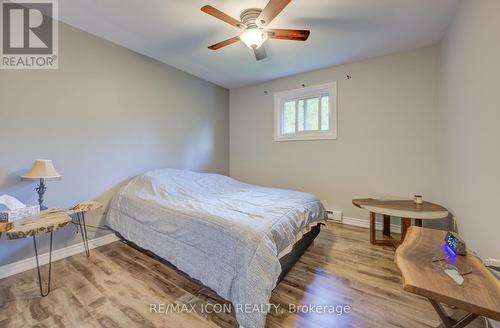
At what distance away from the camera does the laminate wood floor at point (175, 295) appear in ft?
4.79

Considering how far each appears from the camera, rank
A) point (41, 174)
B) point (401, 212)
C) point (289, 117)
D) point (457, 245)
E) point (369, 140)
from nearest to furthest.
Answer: point (457, 245), point (41, 174), point (401, 212), point (369, 140), point (289, 117)

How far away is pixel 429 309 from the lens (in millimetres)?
1550

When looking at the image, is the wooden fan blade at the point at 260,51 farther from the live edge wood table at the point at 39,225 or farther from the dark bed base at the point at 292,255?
the live edge wood table at the point at 39,225

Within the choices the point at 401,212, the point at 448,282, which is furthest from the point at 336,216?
the point at 448,282

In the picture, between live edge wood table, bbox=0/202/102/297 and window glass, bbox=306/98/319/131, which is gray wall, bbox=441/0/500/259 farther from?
live edge wood table, bbox=0/202/102/297

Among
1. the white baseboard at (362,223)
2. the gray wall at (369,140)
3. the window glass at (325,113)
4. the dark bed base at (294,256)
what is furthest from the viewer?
the window glass at (325,113)

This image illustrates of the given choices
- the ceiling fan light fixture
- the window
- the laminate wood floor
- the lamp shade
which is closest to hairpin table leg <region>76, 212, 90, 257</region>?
the laminate wood floor

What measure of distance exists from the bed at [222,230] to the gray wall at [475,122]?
1.28 metres

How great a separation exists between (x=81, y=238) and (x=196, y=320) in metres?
1.95

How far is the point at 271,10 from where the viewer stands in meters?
1.69

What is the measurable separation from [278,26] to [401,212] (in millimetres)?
2521

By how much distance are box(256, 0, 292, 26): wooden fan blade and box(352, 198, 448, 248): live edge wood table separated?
2.29 metres

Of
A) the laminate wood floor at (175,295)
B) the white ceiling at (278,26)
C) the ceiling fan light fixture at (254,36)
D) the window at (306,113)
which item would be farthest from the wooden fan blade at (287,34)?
the laminate wood floor at (175,295)

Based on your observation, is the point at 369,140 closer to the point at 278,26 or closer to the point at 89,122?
the point at 278,26
